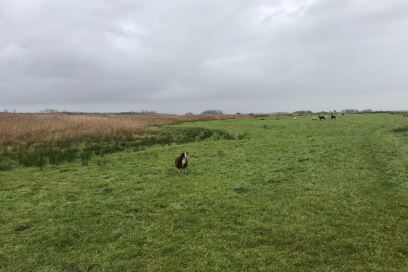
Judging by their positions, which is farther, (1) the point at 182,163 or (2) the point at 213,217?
(1) the point at 182,163

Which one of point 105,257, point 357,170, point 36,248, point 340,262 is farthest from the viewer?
point 357,170

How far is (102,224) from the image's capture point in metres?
12.3

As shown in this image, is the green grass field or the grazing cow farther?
the grazing cow

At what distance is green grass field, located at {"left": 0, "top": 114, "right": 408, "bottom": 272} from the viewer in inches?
380

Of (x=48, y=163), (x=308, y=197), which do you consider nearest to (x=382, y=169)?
(x=308, y=197)

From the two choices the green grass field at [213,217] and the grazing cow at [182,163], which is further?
the grazing cow at [182,163]

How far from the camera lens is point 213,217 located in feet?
41.2

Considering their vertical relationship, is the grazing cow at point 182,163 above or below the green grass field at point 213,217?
above

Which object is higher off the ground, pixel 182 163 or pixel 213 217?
pixel 182 163

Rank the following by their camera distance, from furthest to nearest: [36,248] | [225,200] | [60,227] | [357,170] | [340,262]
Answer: [357,170] < [225,200] < [60,227] < [36,248] < [340,262]

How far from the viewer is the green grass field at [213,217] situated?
965 centimetres

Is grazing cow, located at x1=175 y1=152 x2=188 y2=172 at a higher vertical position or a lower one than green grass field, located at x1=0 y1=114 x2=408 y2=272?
higher

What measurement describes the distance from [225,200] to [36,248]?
6.11 meters

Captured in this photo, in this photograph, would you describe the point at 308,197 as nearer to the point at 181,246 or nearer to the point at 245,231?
the point at 245,231
